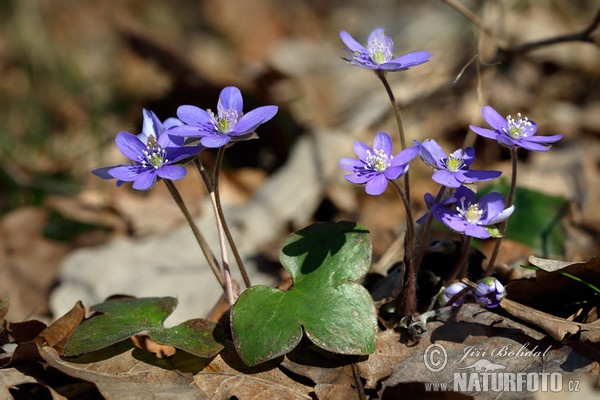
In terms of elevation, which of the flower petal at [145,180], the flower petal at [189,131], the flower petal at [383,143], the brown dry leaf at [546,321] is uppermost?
the flower petal at [189,131]

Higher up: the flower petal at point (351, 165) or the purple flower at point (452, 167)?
the flower petal at point (351, 165)

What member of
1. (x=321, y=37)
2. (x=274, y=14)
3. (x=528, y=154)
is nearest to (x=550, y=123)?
(x=528, y=154)

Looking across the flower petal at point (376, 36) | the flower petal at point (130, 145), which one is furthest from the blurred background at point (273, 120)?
the flower petal at point (130, 145)

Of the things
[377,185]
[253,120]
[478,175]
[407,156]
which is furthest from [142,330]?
[478,175]

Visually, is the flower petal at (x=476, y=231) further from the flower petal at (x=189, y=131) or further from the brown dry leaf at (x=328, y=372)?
the flower petal at (x=189, y=131)

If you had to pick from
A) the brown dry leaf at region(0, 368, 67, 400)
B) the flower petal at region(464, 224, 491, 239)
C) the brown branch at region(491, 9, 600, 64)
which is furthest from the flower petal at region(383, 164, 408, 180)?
the brown branch at region(491, 9, 600, 64)

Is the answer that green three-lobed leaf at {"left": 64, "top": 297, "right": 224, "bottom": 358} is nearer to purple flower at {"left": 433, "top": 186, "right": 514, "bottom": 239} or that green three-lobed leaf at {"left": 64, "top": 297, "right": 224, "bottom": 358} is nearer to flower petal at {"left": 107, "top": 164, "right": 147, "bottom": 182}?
flower petal at {"left": 107, "top": 164, "right": 147, "bottom": 182}
